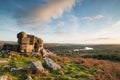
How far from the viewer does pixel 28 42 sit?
1107 inches

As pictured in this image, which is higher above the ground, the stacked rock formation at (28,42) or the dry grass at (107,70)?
the stacked rock formation at (28,42)

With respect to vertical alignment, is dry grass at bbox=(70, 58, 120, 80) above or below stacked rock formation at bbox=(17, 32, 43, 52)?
Answer: below

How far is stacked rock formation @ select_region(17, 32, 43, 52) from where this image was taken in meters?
27.5

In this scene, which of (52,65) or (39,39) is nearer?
(52,65)

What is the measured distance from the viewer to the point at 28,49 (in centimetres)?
2795

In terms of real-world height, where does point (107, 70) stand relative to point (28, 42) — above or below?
below

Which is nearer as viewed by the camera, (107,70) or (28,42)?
(107,70)

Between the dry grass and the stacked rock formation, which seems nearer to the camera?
the dry grass

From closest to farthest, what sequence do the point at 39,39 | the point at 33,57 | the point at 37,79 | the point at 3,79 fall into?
the point at 3,79 → the point at 37,79 → the point at 33,57 → the point at 39,39

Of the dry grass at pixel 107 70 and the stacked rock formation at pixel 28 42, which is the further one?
the stacked rock formation at pixel 28 42

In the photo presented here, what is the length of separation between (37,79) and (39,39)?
632 inches

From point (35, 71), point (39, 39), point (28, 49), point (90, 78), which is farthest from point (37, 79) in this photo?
point (39, 39)

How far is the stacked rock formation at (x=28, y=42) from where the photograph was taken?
27.5m

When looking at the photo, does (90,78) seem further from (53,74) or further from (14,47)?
(14,47)
